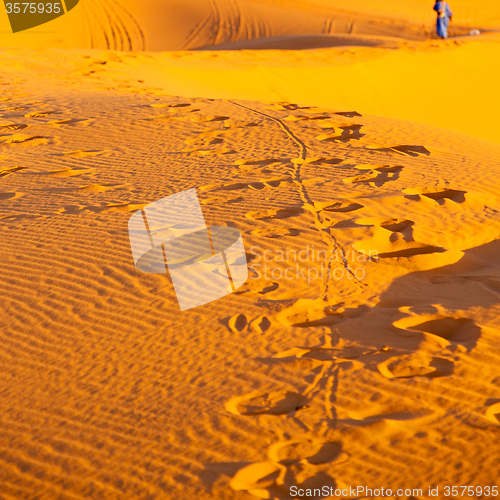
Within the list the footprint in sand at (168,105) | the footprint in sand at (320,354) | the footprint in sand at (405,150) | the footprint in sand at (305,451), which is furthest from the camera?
the footprint in sand at (168,105)

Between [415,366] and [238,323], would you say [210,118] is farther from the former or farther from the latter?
[415,366]

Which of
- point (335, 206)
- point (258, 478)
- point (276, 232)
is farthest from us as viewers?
point (335, 206)

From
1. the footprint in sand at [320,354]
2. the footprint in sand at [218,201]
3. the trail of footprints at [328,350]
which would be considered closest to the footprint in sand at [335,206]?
the trail of footprints at [328,350]

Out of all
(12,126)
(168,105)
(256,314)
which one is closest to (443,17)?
(168,105)

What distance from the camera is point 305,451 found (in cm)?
227

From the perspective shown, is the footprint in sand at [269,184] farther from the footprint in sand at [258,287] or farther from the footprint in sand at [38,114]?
the footprint in sand at [38,114]

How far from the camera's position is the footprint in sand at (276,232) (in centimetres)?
419

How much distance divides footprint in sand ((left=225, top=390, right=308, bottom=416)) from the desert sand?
0.05 ft

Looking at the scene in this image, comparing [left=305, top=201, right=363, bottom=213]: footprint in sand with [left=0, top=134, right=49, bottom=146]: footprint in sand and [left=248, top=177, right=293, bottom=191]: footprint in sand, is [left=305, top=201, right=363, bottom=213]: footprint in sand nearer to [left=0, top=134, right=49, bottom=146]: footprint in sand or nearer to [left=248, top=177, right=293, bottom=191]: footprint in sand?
[left=248, top=177, right=293, bottom=191]: footprint in sand

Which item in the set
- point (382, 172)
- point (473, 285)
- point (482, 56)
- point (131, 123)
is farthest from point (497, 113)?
point (473, 285)

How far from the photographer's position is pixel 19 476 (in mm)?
2254

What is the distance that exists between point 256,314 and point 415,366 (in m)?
1.09

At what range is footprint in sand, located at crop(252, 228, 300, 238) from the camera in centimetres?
419

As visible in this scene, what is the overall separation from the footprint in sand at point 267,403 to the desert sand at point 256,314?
14 millimetres
